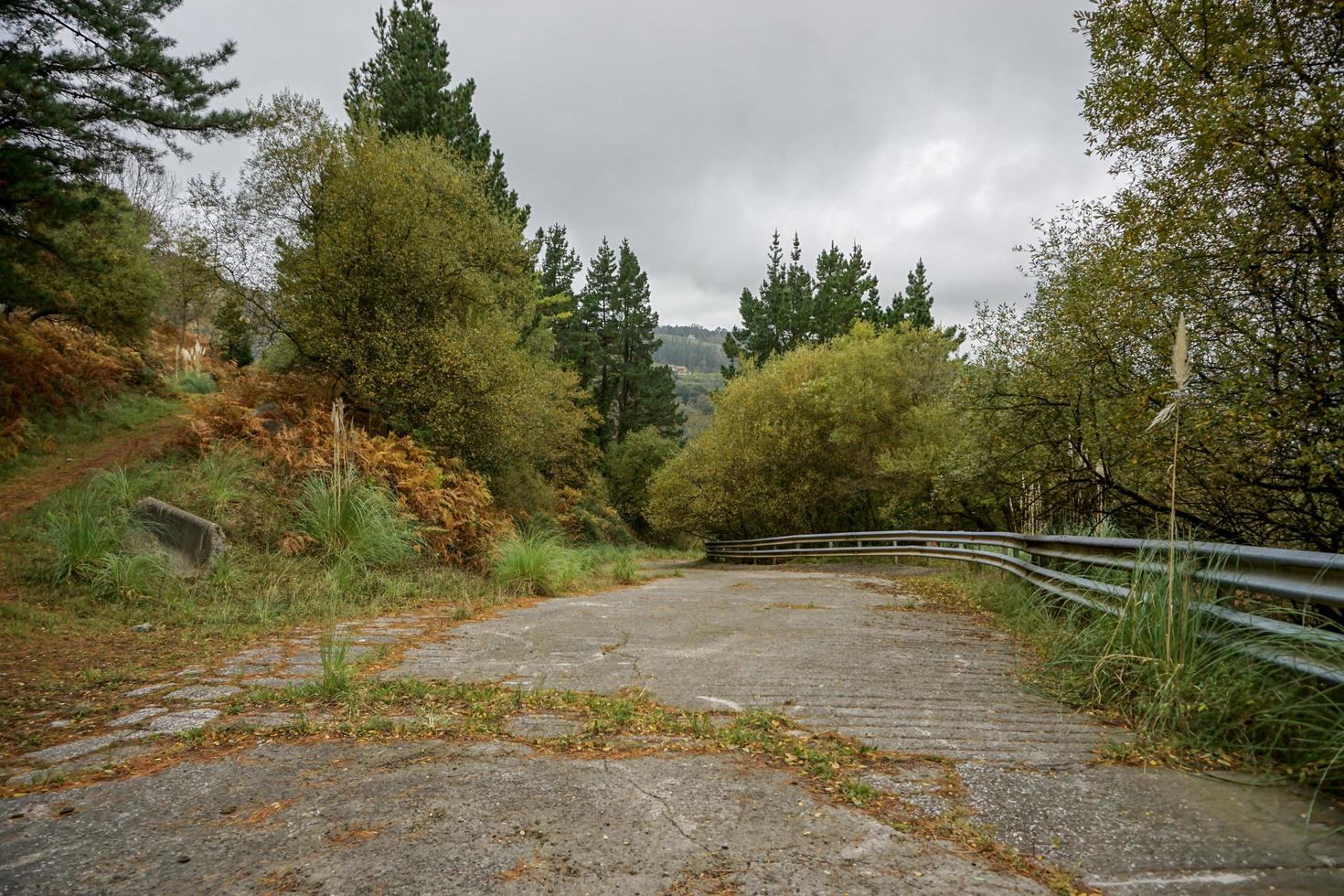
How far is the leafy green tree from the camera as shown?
947cm

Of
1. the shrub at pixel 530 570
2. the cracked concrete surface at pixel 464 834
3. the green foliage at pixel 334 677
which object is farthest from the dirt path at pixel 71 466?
the cracked concrete surface at pixel 464 834

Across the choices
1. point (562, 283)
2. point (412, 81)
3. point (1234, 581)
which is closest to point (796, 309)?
point (562, 283)

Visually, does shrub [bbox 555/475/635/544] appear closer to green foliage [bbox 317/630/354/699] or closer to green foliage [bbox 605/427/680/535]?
green foliage [bbox 605/427/680/535]

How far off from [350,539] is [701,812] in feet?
24.4

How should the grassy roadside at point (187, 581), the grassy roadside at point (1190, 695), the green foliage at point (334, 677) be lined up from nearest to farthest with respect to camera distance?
the grassy roadside at point (1190, 695), the green foliage at point (334, 677), the grassy roadside at point (187, 581)

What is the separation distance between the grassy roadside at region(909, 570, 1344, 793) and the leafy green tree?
44.0 feet

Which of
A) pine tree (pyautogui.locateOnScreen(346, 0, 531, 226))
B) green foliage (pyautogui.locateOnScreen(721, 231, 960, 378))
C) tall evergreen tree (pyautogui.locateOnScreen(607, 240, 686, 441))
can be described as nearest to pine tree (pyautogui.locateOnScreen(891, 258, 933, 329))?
green foliage (pyautogui.locateOnScreen(721, 231, 960, 378))

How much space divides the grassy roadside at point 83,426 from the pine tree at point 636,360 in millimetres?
33554

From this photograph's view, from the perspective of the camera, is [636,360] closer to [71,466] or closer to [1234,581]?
[71,466]

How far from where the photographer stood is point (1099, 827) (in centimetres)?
226

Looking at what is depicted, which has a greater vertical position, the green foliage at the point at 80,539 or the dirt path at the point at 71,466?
the dirt path at the point at 71,466

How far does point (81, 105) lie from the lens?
33.6ft

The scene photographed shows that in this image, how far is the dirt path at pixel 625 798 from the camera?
6.46ft

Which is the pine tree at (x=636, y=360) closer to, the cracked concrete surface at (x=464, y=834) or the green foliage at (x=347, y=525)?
the green foliage at (x=347, y=525)
